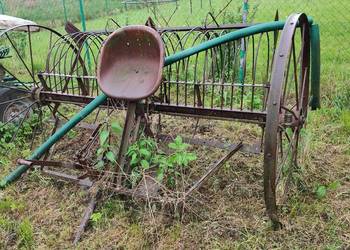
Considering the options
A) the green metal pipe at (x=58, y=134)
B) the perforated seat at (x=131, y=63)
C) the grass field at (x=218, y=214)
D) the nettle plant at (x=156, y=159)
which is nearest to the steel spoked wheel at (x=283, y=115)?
the grass field at (x=218, y=214)

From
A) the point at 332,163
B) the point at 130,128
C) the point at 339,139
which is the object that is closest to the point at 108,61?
the point at 130,128

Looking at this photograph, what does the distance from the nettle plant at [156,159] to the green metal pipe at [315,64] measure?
3.47 ft

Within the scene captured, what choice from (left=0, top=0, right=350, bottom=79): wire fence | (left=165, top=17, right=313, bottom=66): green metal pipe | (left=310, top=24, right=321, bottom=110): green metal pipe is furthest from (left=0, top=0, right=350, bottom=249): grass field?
(left=0, top=0, right=350, bottom=79): wire fence

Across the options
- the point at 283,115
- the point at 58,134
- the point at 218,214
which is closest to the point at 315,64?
the point at 283,115

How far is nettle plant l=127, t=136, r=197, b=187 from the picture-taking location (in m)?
2.91

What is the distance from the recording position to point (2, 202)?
3.24 metres

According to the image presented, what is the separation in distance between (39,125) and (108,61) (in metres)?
1.89

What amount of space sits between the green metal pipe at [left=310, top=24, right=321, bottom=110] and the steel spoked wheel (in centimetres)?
6

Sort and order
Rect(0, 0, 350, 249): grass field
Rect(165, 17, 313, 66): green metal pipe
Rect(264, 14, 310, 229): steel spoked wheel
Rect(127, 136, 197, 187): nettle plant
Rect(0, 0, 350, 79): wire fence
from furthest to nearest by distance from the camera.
A: Rect(0, 0, 350, 79): wire fence, Rect(127, 136, 197, 187): nettle plant, Rect(0, 0, 350, 249): grass field, Rect(165, 17, 313, 66): green metal pipe, Rect(264, 14, 310, 229): steel spoked wheel

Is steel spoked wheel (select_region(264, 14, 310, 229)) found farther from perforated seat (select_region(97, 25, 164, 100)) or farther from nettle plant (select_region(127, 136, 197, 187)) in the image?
perforated seat (select_region(97, 25, 164, 100))

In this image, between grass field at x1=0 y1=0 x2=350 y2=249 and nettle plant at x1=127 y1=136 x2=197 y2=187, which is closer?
grass field at x1=0 y1=0 x2=350 y2=249

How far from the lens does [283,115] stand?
2.81m

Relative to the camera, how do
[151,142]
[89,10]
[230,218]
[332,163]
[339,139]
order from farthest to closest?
[89,10] < [339,139] < [332,163] < [151,142] < [230,218]

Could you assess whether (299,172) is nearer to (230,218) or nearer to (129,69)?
(230,218)
